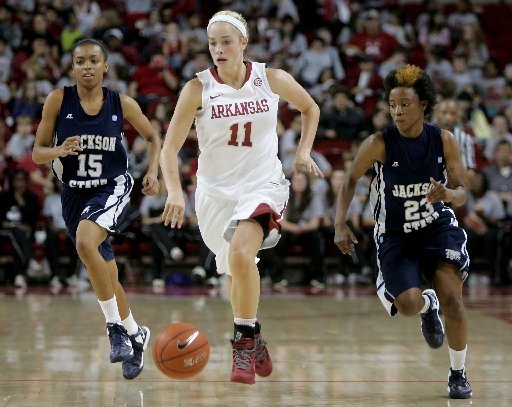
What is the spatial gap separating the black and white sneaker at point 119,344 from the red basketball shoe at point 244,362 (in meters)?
0.84

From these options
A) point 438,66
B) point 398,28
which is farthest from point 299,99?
point 398,28

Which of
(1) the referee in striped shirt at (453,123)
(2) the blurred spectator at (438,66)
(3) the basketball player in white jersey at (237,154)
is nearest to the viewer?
(3) the basketball player in white jersey at (237,154)

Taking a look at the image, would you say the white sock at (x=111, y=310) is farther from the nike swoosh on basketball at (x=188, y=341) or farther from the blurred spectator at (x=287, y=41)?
the blurred spectator at (x=287, y=41)

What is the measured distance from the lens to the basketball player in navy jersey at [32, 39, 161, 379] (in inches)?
245

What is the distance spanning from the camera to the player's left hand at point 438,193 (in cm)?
536

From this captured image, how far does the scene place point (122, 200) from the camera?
6.46m

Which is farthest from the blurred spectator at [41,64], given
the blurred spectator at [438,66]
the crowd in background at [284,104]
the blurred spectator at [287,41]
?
the blurred spectator at [438,66]

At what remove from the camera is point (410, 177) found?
5805mm

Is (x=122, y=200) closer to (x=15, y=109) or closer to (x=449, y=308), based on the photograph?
(x=449, y=308)

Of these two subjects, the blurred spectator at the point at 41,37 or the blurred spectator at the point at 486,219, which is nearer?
the blurred spectator at the point at 486,219

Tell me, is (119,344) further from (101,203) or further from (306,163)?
(306,163)

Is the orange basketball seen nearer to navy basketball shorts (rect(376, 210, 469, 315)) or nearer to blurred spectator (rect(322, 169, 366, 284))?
navy basketball shorts (rect(376, 210, 469, 315))

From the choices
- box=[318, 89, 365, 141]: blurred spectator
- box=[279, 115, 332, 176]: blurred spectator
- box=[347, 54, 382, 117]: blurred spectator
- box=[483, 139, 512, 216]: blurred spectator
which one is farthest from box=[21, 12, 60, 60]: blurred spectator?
box=[483, 139, 512, 216]: blurred spectator

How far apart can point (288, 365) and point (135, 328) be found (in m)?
1.04
